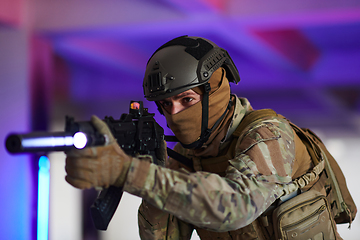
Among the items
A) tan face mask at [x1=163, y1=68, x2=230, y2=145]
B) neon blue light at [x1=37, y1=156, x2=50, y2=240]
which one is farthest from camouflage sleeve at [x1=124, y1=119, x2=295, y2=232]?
neon blue light at [x1=37, y1=156, x2=50, y2=240]

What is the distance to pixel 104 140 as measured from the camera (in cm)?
89

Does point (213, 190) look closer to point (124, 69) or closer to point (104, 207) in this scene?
point (104, 207)

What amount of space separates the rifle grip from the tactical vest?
511mm

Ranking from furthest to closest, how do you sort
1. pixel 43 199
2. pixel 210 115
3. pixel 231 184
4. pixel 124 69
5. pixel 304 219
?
pixel 124 69
pixel 43 199
pixel 210 115
pixel 304 219
pixel 231 184

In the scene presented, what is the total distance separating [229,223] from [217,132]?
1.79 ft

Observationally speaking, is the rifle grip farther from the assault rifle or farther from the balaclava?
the balaclava

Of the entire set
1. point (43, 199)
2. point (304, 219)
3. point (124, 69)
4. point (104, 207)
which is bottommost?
point (43, 199)

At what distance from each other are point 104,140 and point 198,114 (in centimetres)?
55

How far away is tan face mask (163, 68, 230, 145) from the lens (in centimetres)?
135

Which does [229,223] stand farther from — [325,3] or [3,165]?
[3,165]

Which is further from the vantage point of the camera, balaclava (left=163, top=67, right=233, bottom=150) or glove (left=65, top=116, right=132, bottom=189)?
balaclava (left=163, top=67, right=233, bottom=150)

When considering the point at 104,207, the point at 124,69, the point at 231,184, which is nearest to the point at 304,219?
the point at 231,184

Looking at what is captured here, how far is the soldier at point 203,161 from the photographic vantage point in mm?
917

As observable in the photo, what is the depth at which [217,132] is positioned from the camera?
1.47m
